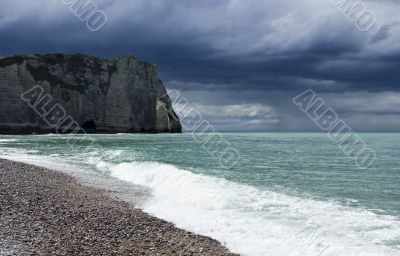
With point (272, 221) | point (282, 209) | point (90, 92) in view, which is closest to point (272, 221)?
point (272, 221)

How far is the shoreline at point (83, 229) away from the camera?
10719 millimetres

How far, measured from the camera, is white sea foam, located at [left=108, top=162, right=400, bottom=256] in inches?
486

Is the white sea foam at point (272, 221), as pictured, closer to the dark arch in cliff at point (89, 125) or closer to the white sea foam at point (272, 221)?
the white sea foam at point (272, 221)

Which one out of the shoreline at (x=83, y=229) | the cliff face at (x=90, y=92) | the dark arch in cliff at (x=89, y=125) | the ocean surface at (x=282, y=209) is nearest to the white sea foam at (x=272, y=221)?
the ocean surface at (x=282, y=209)

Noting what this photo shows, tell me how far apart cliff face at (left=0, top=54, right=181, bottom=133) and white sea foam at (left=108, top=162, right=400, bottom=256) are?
97317 mm

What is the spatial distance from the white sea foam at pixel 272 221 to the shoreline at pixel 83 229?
1.13 metres

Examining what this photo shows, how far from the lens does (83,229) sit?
12664 mm

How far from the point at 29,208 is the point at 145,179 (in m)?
14.8

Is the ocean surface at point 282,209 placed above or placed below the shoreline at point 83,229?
above

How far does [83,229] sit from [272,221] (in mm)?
6753

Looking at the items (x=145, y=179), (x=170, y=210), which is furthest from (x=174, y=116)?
(x=170, y=210)

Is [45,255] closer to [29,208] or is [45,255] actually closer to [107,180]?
[29,208]

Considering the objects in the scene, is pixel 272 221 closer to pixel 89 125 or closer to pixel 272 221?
pixel 272 221

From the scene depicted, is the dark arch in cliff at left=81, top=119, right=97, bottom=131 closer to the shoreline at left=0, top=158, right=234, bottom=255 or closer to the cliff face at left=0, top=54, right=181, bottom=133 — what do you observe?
the cliff face at left=0, top=54, right=181, bottom=133
